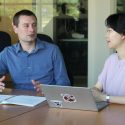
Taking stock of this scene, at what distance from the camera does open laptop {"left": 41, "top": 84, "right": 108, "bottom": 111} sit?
224 cm

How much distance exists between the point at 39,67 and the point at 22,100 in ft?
2.50

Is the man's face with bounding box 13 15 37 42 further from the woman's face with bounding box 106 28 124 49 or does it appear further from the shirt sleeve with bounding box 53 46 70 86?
the woman's face with bounding box 106 28 124 49

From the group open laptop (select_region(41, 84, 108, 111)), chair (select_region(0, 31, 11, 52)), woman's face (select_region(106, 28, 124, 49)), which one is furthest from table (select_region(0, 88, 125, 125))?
chair (select_region(0, 31, 11, 52))

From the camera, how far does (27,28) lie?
3.32 meters

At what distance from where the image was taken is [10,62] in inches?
132

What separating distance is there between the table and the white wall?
2642 mm

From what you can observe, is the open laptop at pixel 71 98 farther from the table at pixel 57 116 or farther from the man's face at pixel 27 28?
the man's face at pixel 27 28

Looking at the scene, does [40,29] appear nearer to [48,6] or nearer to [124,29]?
[48,6]

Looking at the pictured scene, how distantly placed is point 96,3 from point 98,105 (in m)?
2.79

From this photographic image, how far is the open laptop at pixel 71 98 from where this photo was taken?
7.36 feet

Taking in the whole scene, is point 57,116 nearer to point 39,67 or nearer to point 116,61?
point 116,61

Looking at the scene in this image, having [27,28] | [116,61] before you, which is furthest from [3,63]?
[116,61]

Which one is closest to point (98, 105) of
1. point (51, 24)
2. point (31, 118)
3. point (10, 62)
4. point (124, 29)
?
point (31, 118)

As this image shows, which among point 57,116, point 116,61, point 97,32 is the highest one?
point 97,32
